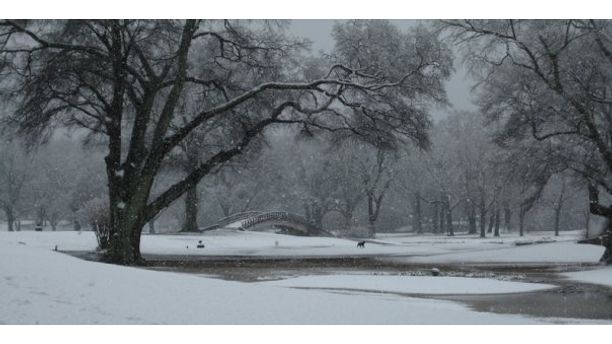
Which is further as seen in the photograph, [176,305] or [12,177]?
[12,177]

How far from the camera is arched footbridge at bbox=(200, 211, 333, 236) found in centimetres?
5192

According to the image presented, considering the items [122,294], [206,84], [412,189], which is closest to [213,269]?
[206,84]

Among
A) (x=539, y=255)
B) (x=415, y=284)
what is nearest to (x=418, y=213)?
(x=539, y=255)

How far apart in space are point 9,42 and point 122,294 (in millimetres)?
14965

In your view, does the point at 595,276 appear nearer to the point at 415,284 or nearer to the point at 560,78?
the point at 415,284

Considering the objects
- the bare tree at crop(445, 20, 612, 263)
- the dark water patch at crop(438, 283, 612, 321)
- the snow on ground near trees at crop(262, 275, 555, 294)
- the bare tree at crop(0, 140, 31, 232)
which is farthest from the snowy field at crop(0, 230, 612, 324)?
the bare tree at crop(0, 140, 31, 232)

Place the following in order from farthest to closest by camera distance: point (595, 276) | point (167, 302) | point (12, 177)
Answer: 1. point (12, 177)
2. point (595, 276)
3. point (167, 302)

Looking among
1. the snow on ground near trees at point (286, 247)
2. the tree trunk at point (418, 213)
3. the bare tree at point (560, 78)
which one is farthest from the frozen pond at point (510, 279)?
the tree trunk at point (418, 213)

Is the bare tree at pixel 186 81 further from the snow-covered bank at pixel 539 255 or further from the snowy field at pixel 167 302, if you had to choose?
the snowy field at pixel 167 302

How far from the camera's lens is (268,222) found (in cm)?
5397

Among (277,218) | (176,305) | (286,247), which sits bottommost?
(176,305)

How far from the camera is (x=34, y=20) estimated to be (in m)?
20.7

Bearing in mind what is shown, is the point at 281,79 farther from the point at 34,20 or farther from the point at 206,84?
the point at 34,20

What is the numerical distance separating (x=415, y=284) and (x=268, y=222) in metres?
37.0
